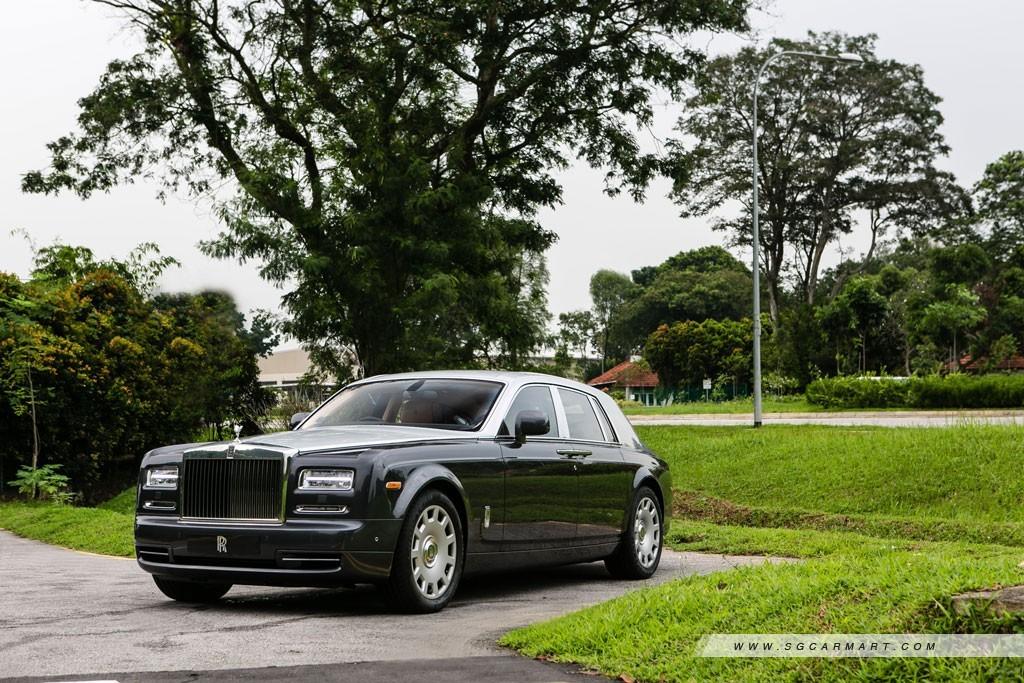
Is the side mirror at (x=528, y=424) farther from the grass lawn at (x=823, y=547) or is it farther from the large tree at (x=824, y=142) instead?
the large tree at (x=824, y=142)

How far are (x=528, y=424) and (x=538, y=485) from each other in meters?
0.61

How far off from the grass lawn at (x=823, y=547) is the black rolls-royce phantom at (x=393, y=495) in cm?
139

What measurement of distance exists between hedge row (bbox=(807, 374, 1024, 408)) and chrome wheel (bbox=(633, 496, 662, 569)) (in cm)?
2637

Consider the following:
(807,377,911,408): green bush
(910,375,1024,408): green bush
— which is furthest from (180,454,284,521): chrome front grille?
(807,377,911,408): green bush

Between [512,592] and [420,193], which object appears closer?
[512,592]

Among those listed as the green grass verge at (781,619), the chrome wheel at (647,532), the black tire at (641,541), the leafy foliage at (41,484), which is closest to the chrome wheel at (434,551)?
the green grass verge at (781,619)

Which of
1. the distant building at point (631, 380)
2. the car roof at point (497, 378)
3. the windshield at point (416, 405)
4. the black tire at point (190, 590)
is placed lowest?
the black tire at point (190, 590)

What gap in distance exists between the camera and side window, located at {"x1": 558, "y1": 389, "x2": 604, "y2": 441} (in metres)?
11.3

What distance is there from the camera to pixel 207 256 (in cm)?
2616

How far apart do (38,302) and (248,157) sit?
252 inches

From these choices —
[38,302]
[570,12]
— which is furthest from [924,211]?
[38,302]

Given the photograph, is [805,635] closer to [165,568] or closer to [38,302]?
[165,568]

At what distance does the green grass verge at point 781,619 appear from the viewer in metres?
5.96

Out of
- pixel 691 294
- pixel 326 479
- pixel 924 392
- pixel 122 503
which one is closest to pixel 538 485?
pixel 326 479
